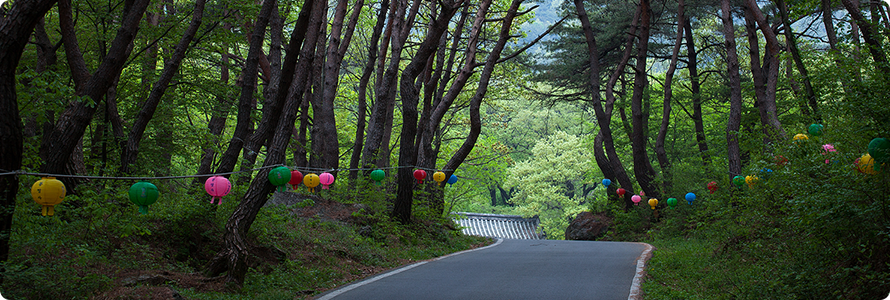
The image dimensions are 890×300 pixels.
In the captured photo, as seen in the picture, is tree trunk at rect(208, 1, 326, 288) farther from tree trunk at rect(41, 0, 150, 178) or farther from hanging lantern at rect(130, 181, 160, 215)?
tree trunk at rect(41, 0, 150, 178)

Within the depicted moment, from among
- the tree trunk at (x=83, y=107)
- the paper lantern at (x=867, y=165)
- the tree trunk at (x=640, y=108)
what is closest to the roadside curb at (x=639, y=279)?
the paper lantern at (x=867, y=165)

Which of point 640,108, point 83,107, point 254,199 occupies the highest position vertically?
point 640,108

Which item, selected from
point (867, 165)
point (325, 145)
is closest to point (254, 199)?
point (867, 165)

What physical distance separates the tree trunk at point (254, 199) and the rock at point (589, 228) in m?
19.7

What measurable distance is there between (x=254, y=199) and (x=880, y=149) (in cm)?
758

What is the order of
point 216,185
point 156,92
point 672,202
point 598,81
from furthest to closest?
1. point 598,81
2. point 672,202
3. point 156,92
4. point 216,185

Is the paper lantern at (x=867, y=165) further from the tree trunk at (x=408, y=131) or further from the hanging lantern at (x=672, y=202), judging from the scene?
the hanging lantern at (x=672, y=202)

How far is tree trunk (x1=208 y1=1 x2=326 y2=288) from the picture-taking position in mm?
8133

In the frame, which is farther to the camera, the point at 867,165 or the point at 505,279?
the point at 505,279

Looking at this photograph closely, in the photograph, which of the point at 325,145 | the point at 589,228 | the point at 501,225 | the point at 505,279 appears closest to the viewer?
the point at 505,279

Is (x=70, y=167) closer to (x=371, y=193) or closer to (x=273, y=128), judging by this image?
(x=273, y=128)

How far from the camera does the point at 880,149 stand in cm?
548

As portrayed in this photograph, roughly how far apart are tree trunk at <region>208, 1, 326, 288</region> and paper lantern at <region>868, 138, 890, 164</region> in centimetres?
704

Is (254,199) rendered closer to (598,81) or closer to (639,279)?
(639,279)
